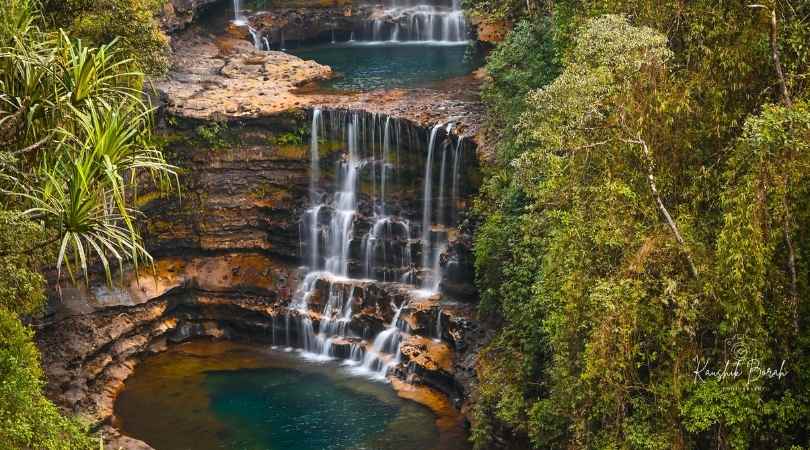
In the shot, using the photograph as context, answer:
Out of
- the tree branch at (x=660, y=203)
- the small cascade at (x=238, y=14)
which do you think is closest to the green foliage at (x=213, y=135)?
the small cascade at (x=238, y=14)

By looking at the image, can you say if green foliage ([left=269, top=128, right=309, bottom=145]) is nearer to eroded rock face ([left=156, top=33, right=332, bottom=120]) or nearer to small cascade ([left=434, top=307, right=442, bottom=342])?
eroded rock face ([left=156, top=33, right=332, bottom=120])

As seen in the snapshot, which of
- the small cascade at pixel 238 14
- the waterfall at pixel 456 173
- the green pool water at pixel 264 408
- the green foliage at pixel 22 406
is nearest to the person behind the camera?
the green foliage at pixel 22 406

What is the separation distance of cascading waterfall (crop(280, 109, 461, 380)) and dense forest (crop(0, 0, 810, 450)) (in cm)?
861

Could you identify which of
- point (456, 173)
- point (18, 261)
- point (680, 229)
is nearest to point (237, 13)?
point (456, 173)

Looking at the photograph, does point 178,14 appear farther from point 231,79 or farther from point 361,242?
point 361,242

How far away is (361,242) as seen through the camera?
25.6 metres

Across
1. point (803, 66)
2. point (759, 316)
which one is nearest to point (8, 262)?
point (759, 316)

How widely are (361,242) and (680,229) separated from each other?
540 inches

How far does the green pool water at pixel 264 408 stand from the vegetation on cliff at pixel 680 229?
5308 mm

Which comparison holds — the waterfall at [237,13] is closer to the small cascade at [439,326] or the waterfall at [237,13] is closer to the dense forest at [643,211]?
the small cascade at [439,326]

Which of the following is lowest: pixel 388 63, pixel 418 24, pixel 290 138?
pixel 290 138

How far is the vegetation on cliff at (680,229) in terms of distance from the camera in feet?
38.4

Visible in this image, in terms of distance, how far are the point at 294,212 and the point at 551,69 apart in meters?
8.43

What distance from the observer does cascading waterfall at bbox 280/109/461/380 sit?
2419cm
